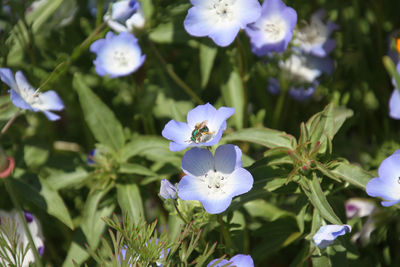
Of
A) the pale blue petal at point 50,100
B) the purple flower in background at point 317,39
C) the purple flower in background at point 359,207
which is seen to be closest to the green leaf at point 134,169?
the pale blue petal at point 50,100

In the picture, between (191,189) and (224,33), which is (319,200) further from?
(224,33)

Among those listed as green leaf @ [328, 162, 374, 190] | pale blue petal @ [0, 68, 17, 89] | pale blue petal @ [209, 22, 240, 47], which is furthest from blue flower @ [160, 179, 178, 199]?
pale blue petal @ [0, 68, 17, 89]

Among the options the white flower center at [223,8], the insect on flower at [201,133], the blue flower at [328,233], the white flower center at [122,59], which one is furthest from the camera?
the white flower center at [122,59]

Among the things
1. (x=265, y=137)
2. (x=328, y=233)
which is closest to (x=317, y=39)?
(x=265, y=137)

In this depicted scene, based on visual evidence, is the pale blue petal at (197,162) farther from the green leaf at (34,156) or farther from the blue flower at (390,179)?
the green leaf at (34,156)

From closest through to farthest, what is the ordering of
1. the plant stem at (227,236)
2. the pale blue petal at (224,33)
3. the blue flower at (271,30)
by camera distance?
the plant stem at (227,236), the pale blue petal at (224,33), the blue flower at (271,30)

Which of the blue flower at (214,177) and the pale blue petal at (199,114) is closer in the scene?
the blue flower at (214,177)

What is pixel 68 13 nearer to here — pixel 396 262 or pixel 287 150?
pixel 287 150

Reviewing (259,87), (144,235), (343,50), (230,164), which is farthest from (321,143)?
(343,50)
